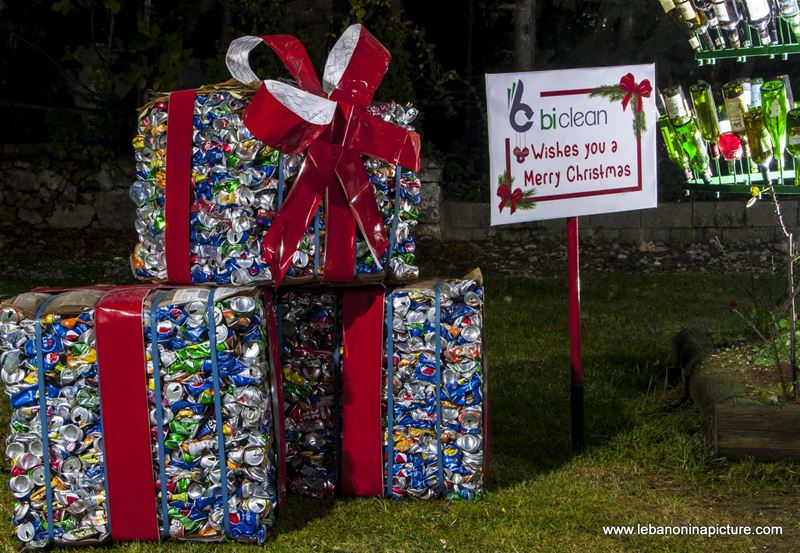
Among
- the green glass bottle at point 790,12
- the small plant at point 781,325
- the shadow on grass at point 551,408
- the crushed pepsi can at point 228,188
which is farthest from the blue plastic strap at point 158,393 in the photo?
the green glass bottle at point 790,12

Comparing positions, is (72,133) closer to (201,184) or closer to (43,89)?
(43,89)

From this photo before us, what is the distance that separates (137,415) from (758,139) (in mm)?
2528

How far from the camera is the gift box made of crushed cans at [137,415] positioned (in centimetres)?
313

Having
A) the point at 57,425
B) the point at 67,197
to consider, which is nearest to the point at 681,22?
the point at 57,425

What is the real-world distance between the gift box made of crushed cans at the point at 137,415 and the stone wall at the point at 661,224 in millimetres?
6160

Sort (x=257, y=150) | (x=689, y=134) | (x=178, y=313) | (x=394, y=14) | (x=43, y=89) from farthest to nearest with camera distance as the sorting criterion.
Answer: (x=43, y=89), (x=394, y=14), (x=689, y=134), (x=257, y=150), (x=178, y=313)

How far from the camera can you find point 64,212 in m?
9.34

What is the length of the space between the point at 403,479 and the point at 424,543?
343 mm

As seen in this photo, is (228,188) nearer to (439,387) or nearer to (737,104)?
(439,387)

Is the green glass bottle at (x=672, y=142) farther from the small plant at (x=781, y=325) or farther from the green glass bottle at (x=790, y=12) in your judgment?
the green glass bottle at (x=790, y=12)

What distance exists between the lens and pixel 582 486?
3.76m

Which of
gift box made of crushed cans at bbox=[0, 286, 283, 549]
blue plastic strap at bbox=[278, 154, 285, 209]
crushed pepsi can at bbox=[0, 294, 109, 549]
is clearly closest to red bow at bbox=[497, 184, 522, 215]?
blue plastic strap at bbox=[278, 154, 285, 209]

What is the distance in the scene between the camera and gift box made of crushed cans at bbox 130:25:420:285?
338 centimetres

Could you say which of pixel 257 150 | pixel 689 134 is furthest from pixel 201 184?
pixel 689 134
